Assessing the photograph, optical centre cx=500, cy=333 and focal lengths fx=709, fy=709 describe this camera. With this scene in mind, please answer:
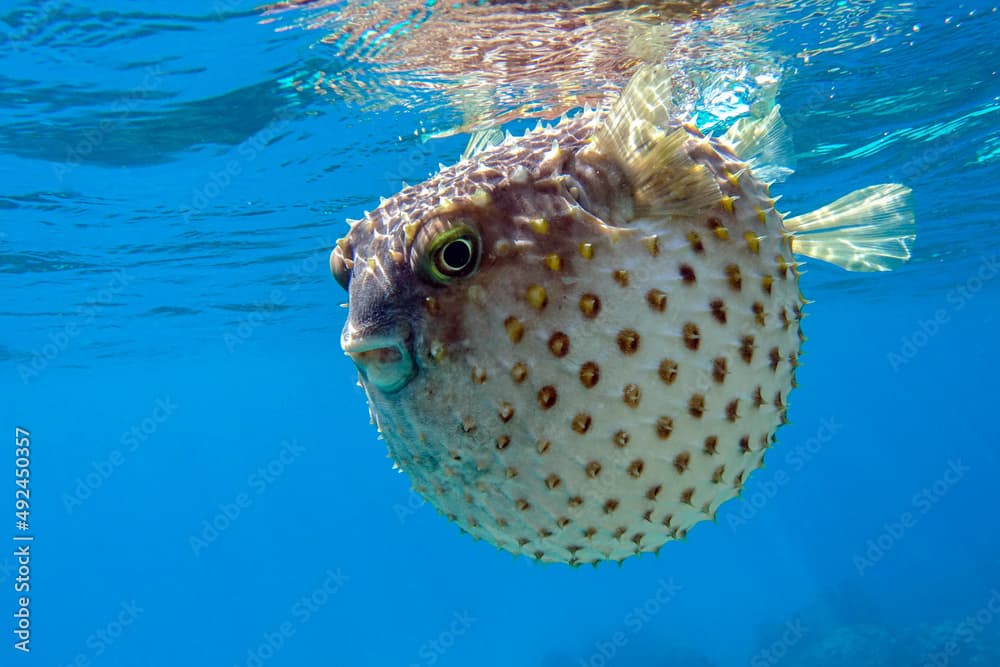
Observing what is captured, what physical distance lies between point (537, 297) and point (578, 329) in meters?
0.11

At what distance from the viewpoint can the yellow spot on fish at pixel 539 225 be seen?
1.56 meters

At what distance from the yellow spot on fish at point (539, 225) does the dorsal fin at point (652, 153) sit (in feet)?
0.85

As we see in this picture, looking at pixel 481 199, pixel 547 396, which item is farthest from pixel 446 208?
pixel 547 396

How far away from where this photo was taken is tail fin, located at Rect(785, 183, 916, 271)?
2.40m

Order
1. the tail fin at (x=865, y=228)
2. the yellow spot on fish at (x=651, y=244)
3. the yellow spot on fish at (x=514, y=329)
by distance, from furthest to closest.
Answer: the tail fin at (x=865, y=228), the yellow spot on fish at (x=651, y=244), the yellow spot on fish at (x=514, y=329)

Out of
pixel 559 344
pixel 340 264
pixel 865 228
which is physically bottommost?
pixel 865 228

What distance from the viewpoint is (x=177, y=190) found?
12.6 meters

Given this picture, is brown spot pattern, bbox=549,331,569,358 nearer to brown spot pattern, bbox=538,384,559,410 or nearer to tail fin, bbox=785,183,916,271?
brown spot pattern, bbox=538,384,559,410

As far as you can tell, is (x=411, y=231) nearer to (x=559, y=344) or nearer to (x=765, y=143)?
A: (x=559, y=344)

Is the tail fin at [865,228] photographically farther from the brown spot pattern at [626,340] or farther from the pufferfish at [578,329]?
the brown spot pattern at [626,340]

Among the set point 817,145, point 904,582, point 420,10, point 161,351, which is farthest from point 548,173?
point 904,582

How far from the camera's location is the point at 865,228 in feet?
8.07

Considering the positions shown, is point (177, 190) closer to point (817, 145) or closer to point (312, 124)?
point (312, 124)

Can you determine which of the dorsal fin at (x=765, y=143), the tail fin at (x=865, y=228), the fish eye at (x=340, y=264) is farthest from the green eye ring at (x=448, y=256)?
the dorsal fin at (x=765, y=143)
